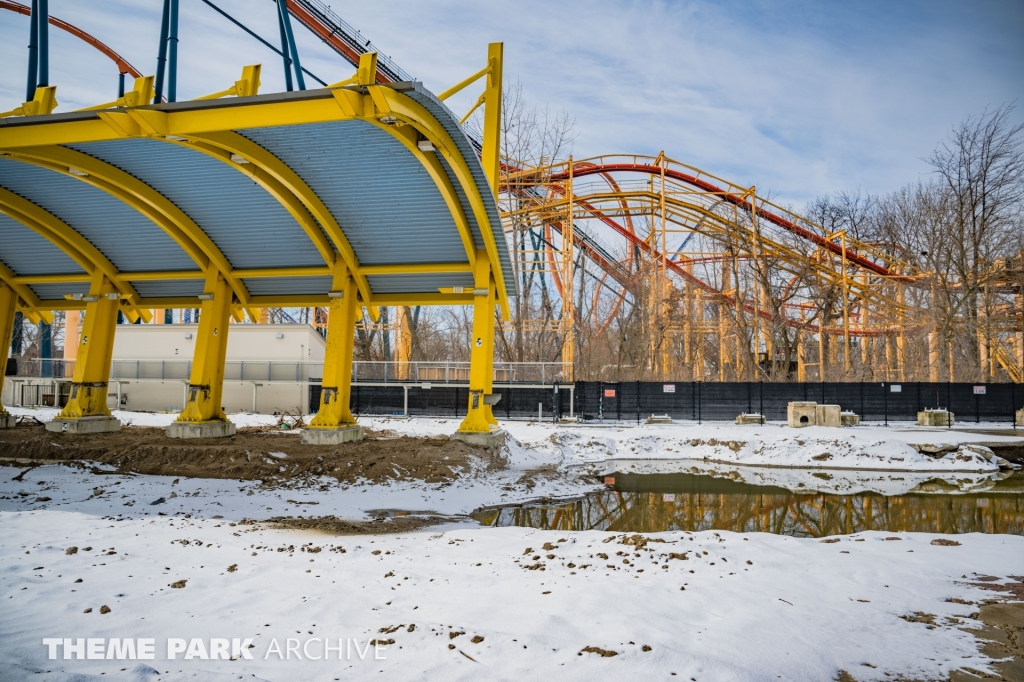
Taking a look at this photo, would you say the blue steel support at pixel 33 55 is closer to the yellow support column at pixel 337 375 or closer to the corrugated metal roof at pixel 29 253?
the corrugated metal roof at pixel 29 253

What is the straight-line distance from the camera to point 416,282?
18.1 meters

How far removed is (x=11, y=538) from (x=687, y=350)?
3710 cm

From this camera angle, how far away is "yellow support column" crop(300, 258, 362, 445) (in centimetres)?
1590

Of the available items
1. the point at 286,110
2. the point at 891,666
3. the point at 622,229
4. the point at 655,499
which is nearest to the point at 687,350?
the point at 622,229

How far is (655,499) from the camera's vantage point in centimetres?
1269

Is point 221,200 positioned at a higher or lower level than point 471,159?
lower

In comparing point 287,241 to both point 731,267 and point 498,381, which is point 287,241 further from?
point 731,267

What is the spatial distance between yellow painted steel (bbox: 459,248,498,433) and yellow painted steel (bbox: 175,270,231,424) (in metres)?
7.14

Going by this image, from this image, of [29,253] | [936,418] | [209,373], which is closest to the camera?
[209,373]

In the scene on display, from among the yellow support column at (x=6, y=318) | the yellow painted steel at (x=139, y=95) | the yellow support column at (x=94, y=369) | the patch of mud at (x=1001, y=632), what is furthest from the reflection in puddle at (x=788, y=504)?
the yellow support column at (x=6, y=318)

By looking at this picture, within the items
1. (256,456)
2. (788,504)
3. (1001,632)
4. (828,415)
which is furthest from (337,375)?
(828,415)

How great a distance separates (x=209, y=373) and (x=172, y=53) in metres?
8.94

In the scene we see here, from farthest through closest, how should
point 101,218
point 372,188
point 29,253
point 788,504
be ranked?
point 29,253 → point 101,218 → point 372,188 → point 788,504

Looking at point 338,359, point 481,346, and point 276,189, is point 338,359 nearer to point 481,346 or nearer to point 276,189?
point 481,346
